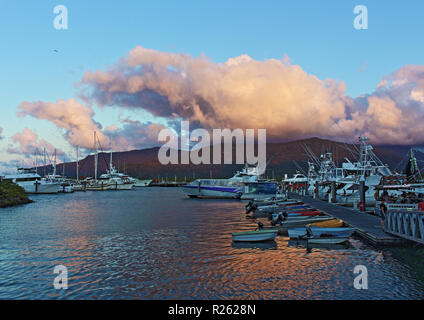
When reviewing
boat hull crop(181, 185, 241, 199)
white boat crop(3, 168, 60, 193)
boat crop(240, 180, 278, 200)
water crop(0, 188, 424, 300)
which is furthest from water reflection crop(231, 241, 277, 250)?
white boat crop(3, 168, 60, 193)

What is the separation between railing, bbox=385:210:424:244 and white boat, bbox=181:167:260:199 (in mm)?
60658

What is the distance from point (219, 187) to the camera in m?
88.1

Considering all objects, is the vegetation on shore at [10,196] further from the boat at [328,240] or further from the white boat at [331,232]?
the boat at [328,240]

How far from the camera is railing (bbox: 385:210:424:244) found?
808 inches

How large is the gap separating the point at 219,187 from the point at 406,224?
67.0 metres

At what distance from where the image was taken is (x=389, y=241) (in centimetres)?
2242

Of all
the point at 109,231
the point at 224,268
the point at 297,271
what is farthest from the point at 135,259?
the point at 109,231

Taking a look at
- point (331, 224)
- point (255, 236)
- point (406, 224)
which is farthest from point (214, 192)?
point (406, 224)

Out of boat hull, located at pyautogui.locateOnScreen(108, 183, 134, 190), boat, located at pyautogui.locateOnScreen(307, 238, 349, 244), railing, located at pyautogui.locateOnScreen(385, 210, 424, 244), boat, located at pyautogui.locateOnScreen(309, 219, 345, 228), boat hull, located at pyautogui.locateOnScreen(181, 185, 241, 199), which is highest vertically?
railing, located at pyautogui.locateOnScreen(385, 210, 424, 244)

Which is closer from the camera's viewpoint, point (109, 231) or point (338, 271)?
point (338, 271)

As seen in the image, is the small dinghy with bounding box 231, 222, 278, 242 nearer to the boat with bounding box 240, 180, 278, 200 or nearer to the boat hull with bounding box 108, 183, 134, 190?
the boat with bounding box 240, 180, 278, 200

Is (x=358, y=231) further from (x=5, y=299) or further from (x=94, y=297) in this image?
(x=5, y=299)

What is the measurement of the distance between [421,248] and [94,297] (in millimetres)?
18980
